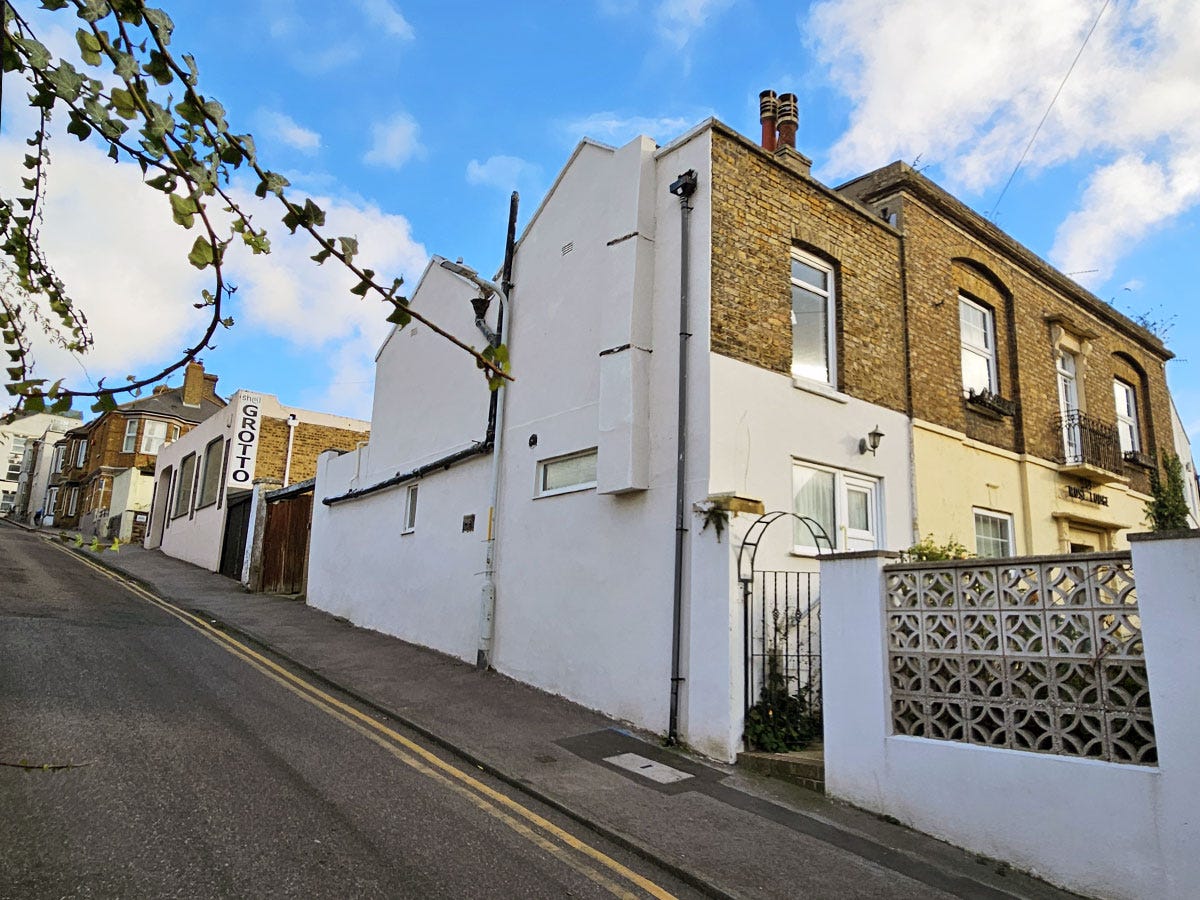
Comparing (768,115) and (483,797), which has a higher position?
(768,115)

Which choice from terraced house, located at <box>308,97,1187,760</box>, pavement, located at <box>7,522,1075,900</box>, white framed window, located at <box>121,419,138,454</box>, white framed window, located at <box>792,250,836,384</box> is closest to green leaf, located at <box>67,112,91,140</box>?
pavement, located at <box>7,522,1075,900</box>

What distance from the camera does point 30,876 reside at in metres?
4.02

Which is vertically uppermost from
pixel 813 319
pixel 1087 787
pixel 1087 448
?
pixel 813 319

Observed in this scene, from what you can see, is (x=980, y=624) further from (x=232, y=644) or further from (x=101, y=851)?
(x=232, y=644)

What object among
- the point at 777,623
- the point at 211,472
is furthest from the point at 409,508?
the point at 211,472

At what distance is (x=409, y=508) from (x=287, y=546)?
6541mm

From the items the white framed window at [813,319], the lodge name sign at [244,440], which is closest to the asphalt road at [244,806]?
the white framed window at [813,319]

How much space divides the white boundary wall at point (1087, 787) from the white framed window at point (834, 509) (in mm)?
2633

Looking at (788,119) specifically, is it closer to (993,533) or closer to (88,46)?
(993,533)

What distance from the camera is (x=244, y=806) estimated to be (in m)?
5.18

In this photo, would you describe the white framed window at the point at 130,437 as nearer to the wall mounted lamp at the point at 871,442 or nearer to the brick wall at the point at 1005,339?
the brick wall at the point at 1005,339

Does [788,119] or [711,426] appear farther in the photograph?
[788,119]

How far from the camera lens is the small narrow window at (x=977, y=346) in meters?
12.4

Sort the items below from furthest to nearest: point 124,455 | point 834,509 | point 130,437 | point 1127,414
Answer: point 130,437
point 124,455
point 1127,414
point 834,509
